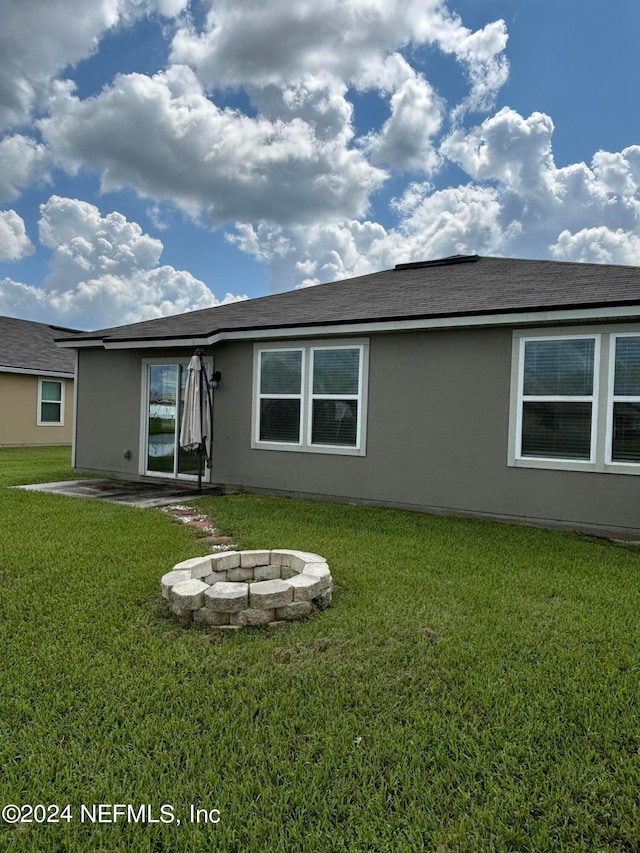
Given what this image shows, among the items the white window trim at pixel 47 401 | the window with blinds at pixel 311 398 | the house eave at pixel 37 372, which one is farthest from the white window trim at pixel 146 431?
the white window trim at pixel 47 401

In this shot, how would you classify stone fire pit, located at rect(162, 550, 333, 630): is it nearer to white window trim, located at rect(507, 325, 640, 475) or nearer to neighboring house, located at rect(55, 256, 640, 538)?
neighboring house, located at rect(55, 256, 640, 538)

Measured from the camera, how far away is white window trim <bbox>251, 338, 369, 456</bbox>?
26.1ft

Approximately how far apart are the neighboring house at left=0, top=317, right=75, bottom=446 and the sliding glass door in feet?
29.5

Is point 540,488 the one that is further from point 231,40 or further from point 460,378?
point 231,40

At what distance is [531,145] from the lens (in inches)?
589

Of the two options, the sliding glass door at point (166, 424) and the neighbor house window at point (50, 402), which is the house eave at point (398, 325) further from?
the neighbor house window at point (50, 402)

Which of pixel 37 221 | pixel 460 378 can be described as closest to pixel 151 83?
pixel 37 221

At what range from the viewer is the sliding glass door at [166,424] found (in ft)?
32.2

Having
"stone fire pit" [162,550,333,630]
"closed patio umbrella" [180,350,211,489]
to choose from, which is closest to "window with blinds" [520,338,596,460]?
"stone fire pit" [162,550,333,630]

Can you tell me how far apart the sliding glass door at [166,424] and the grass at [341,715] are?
523cm

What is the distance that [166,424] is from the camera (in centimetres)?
997

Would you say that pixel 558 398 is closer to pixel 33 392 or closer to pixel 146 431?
pixel 146 431

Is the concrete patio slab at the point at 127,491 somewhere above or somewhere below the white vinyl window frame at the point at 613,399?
below

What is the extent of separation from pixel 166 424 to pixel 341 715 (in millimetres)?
8226
